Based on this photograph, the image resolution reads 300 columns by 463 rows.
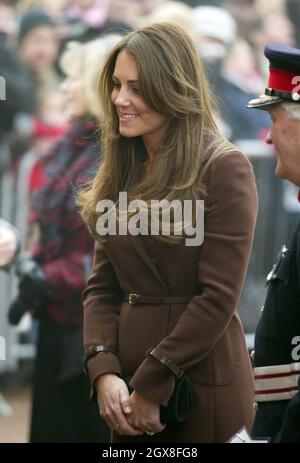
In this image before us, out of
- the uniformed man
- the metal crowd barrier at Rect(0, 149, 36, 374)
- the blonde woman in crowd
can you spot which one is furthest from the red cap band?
the metal crowd barrier at Rect(0, 149, 36, 374)

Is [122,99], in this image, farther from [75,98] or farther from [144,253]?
[75,98]

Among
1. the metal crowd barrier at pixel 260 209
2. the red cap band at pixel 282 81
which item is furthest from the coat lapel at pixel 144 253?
the metal crowd barrier at pixel 260 209

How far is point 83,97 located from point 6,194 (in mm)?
2151

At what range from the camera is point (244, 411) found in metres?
3.50

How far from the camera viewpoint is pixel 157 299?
347cm

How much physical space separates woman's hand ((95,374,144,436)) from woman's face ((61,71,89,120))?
1879 mm

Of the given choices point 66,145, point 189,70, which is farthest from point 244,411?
point 66,145

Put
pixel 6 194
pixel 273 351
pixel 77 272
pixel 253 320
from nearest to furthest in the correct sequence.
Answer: pixel 273 351, pixel 77 272, pixel 253 320, pixel 6 194

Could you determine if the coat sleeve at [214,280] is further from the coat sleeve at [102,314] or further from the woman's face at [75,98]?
the woman's face at [75,98]

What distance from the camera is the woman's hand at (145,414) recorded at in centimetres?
337

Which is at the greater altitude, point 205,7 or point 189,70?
point 205,7

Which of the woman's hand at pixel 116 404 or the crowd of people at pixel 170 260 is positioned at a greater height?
the crowd of people at pixel 170 260

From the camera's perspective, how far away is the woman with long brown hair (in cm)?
337
